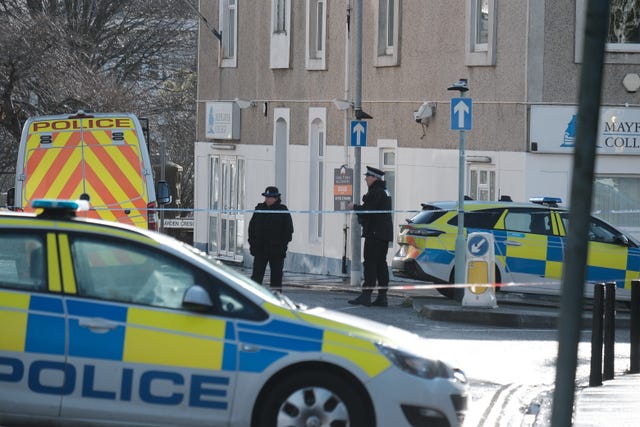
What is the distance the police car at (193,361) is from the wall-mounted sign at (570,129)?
15.0 m

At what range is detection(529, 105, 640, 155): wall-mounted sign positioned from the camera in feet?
74.0

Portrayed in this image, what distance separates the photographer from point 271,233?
18922 millimetres

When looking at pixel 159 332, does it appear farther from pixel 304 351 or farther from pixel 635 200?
pixel 635 200

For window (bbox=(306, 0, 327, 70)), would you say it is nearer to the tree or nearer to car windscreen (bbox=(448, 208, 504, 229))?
the tree

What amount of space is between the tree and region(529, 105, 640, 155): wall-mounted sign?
15500 mm

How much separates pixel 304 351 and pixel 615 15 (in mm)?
16567

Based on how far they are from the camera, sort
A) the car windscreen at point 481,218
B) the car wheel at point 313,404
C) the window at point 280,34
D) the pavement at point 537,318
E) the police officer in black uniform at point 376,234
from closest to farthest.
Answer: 1. the car wheel at point 313,404
2. the pavement at point 537,318
3. the police officer in black uniform at point 376,234
4. the car windscreen at point 481,218
5. the window at point 280,34

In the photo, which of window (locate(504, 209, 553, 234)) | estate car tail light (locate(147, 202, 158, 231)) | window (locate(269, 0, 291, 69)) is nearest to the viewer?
estate car tail light (locate(147, 202, 158, 231))

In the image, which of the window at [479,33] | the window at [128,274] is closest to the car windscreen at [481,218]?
the window at [479,33]

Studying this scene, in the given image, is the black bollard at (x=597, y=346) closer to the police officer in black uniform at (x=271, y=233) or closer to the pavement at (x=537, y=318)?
the pavement at (x=537, y=318)

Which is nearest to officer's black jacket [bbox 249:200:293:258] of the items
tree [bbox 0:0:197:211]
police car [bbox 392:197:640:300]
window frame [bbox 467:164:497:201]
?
police car [bbox 392:197:640:300]

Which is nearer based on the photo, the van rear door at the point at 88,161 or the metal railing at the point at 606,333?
the metal railing at the point at 606,333

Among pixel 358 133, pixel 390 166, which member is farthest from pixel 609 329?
pixel 390 166

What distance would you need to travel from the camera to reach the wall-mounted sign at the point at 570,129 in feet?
74.0
